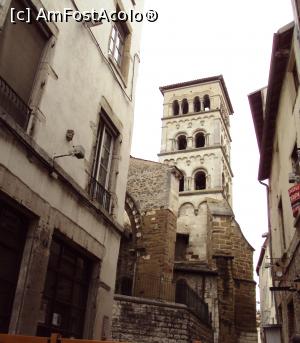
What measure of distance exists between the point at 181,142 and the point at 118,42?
27.7 metres

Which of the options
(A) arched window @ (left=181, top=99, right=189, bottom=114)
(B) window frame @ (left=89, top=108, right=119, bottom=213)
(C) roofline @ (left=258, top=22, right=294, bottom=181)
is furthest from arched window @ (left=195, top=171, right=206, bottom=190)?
(B) window frame @ (left=89, top=108, right=119, bottom=213)

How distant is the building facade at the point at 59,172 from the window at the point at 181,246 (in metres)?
18.9

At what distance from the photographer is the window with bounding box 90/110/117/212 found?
6.93 meters

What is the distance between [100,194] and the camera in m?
7.00

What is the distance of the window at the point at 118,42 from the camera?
8227 mm

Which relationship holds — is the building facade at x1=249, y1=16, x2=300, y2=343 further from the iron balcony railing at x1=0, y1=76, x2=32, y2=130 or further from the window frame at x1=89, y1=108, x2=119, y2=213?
the iron balcony railing at x1=0, y1=76, x2=32, y2=130

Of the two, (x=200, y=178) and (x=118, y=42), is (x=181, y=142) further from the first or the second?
(x=118, y=42)

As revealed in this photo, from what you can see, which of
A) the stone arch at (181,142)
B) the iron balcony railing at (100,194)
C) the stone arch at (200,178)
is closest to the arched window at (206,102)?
the stone arch at (181,142)

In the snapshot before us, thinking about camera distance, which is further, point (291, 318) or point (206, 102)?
point (206, 102)

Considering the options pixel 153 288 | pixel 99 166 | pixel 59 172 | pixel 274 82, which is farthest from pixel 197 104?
Result: pixel 59 172

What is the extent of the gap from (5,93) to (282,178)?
24.7 feet

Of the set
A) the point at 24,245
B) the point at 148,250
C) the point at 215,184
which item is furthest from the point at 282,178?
the point at 215,184

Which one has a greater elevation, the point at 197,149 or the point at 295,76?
the point at 197,149

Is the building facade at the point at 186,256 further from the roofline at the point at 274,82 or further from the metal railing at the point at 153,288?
the roofline at the point at 274,82
